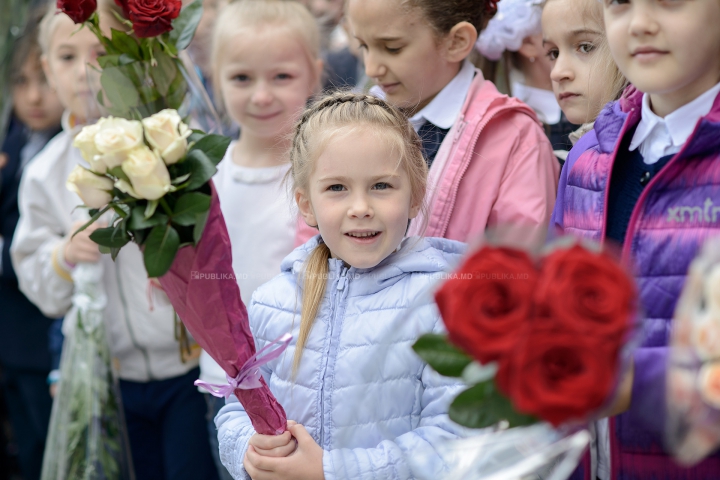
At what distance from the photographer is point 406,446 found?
5.35 ft

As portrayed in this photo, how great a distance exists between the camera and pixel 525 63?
2.76m

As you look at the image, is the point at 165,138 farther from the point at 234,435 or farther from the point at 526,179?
the point at 526,179

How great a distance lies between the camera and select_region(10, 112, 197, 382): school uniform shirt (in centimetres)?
288

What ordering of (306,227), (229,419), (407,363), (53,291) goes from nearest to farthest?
(407,363) → (229,419) → (306,227) → (53,291)

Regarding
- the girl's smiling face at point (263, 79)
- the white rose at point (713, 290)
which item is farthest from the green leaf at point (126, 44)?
the white rose at point (713, 290)

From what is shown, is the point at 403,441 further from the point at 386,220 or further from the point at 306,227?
the point at 306,227

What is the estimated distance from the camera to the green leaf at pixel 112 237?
1.51 m

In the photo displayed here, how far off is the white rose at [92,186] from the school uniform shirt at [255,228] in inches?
41.9

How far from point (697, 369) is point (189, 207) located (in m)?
0.91

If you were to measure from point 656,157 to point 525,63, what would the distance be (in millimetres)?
1292

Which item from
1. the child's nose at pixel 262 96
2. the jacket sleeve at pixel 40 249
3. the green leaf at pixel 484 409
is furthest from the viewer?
the jacket sleeve at pixel 40 249

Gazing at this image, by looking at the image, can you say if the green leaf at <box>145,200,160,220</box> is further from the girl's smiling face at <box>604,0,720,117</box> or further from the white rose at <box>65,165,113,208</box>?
the girl's smiling face at <box>604,0,720,117</box>

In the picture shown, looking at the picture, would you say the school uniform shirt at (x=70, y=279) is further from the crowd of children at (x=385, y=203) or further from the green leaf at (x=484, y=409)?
the green leaf at (x=484, y=409)

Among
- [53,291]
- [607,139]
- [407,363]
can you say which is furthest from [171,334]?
[607,139]
